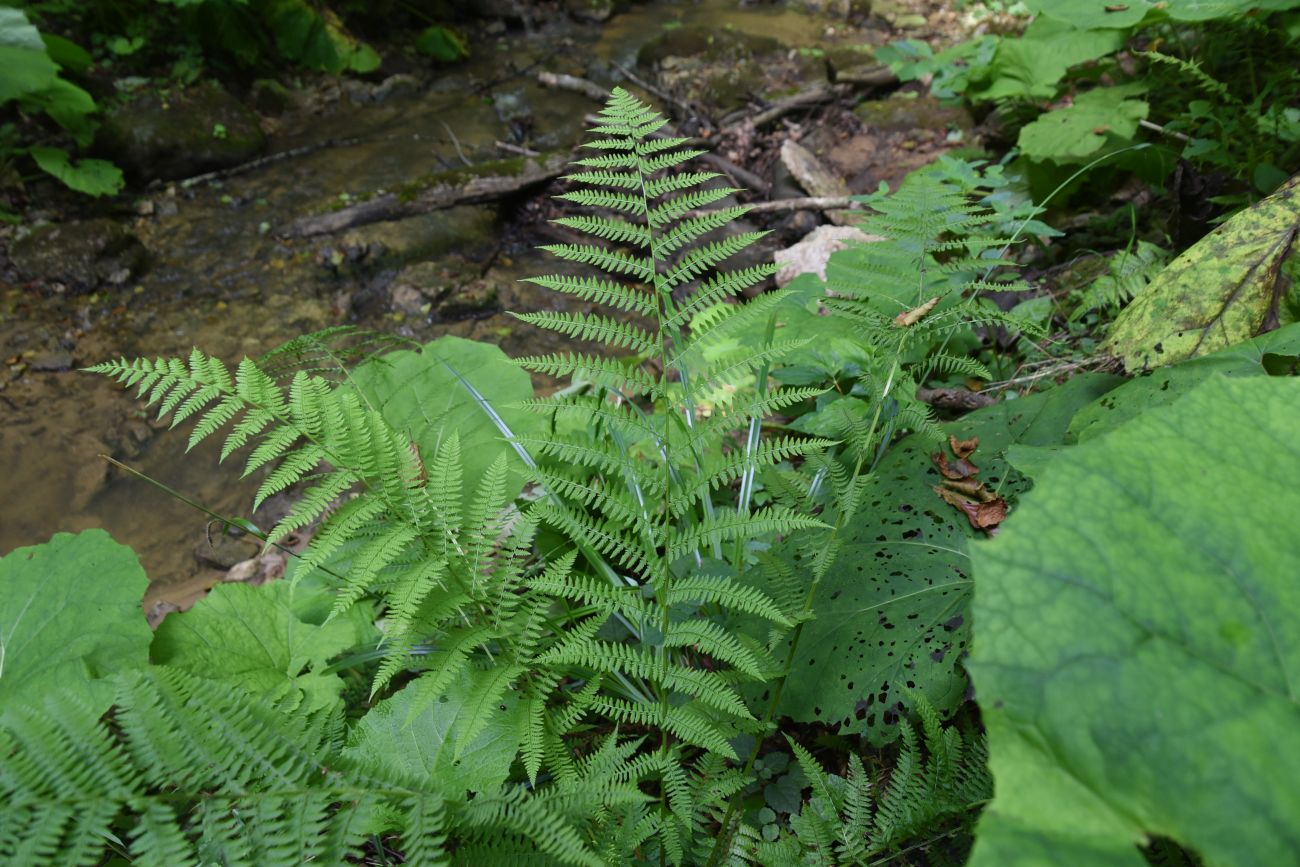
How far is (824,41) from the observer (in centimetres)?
838

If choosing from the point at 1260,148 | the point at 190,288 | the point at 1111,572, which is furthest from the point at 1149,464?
the point at 190,288

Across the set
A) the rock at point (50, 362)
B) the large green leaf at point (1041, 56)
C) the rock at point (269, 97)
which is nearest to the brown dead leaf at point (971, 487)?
the large green leaf at point (1041, 56)

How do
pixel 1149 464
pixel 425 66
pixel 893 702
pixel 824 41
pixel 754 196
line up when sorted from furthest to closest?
pixel 425 66
pixel 824 41
pixel 754 196
pixel 893 702
pixel 1149 464

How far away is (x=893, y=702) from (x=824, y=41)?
8.88 m

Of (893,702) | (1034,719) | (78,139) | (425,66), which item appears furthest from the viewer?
(425,66)

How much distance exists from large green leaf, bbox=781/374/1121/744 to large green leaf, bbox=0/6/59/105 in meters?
7.03

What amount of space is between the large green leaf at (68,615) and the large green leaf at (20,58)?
5322 millimetres

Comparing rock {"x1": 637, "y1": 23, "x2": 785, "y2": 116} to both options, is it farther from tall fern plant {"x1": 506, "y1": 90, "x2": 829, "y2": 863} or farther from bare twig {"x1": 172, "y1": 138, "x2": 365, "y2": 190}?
tall fern plant {"x1": 506, "y1": 90, "x2": 829, "y2": 863}

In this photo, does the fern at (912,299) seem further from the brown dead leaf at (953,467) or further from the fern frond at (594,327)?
the fern frond at (594,327)

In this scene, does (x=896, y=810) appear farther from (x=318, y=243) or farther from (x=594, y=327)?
(x=318, y=243)

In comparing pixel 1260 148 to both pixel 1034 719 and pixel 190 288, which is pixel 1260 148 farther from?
pixel 190 288

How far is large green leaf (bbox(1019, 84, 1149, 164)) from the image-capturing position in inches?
134

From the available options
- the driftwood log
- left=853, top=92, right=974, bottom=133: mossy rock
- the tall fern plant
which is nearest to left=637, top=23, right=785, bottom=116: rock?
left=853, top=92, right=974, bottom=133: mossy rock

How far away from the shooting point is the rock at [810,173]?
5.34m
